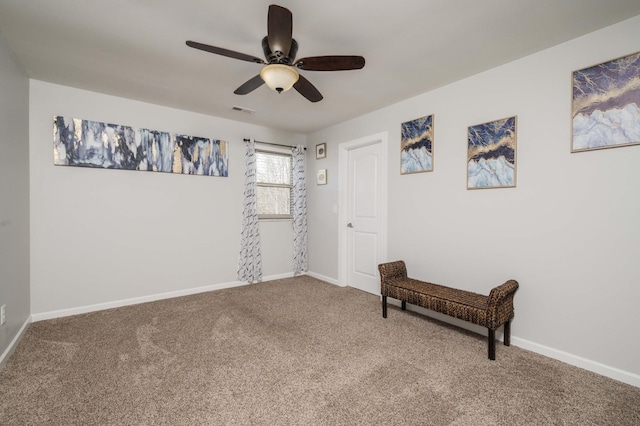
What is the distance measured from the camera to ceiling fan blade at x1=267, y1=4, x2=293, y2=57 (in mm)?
1497

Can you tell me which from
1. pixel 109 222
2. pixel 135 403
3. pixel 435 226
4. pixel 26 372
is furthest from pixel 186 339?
pixel 435 226

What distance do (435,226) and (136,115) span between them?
12.6ft

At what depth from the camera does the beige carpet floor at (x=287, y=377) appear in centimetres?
157

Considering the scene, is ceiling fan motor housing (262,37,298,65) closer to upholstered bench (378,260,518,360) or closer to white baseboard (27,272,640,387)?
upholstered bench (378,260,518,360)

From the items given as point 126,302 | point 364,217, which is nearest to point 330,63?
point 364,217

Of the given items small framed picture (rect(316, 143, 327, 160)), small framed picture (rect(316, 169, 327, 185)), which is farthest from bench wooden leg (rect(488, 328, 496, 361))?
small framed picture (rect(316, 143, 327, 160))

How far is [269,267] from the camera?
4.58m

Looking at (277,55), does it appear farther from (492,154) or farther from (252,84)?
(492,154)

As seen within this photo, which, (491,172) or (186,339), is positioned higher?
(491,172)

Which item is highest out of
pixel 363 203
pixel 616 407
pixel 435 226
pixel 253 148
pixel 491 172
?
pixel 253 148

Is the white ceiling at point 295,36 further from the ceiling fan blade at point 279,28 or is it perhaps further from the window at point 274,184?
the window at point 274,184

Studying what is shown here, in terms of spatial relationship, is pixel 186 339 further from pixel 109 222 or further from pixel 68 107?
pixel 68 107

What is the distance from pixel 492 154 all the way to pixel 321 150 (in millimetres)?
2658

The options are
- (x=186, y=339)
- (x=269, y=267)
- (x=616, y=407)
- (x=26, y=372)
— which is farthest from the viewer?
(x=269, y=267)
